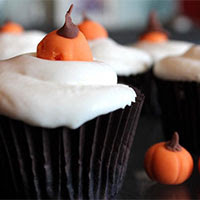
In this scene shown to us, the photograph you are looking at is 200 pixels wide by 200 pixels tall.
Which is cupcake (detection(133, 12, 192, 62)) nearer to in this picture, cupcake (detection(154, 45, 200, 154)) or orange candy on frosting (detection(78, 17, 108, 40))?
orange candy on frosting (detection(78, 17, 108, 40))

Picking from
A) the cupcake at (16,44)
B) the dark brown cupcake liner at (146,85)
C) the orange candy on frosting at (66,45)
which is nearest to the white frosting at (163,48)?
the dark brown cupcake liner at (146,85)

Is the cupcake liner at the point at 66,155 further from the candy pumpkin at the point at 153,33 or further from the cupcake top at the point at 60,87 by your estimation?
the candy pumpkin at the point at 153,33

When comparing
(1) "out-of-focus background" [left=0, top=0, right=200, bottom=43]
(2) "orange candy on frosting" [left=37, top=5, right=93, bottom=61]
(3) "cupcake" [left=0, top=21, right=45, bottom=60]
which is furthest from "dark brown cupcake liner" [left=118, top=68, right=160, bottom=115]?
(1) "out-of-focus background" [left=0, top=0, right=200, bottom=43]

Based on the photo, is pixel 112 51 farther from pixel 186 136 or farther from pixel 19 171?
pixel 19 171

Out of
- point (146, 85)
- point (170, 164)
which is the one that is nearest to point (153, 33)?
point (146, 85)

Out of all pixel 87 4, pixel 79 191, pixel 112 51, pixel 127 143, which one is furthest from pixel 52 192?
pixel 87 4

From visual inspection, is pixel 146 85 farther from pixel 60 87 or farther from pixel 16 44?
pixel 60 87

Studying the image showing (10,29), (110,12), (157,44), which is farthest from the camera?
(110,12)
